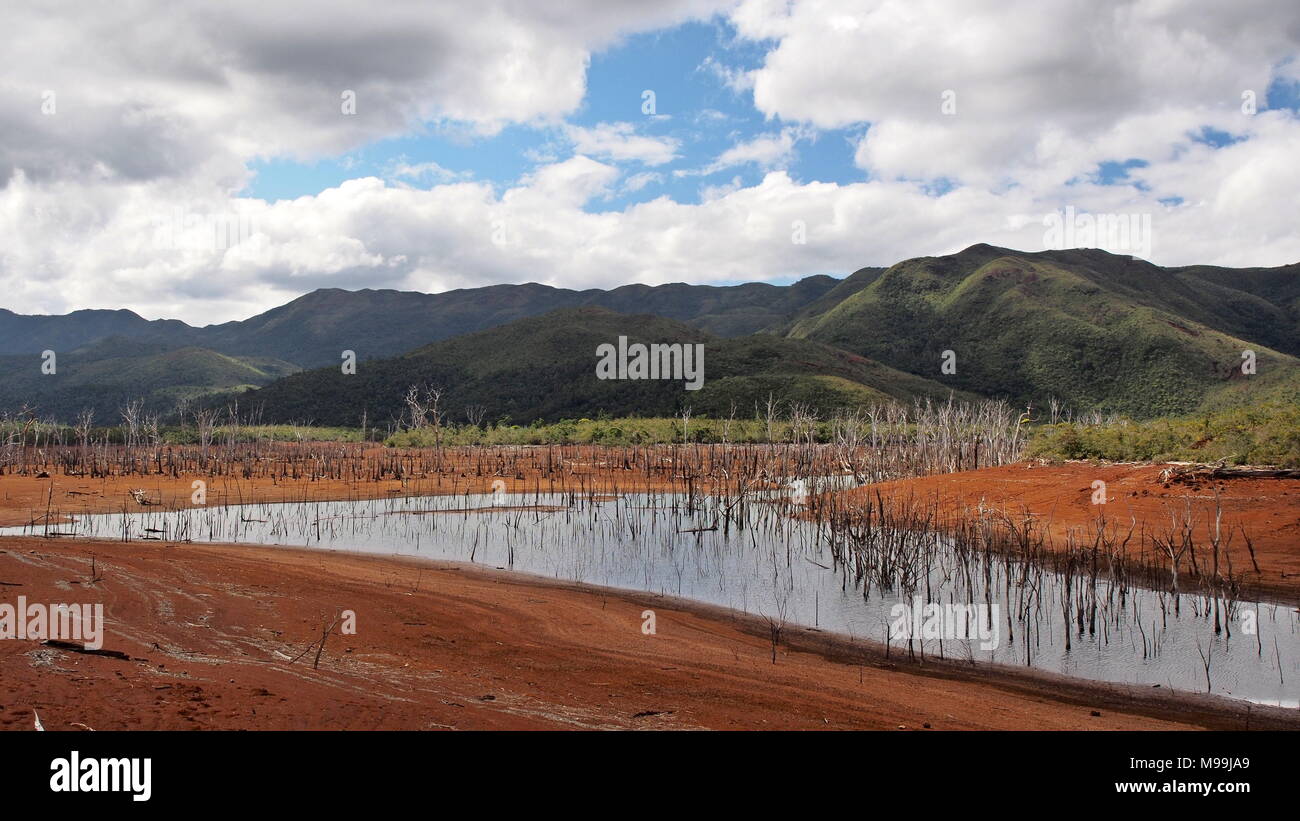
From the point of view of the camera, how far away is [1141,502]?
1733cm

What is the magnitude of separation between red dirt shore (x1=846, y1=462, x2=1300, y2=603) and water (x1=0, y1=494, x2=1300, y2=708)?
5.09 feet

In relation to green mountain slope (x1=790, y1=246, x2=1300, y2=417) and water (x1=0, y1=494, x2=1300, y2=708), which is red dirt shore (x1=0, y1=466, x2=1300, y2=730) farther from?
green mountain slope (x1=790, y1=246, x2=1300, y2=417)

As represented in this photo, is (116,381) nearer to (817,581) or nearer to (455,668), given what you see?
(817,581)

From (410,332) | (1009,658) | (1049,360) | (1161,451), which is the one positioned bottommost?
(1009,658)

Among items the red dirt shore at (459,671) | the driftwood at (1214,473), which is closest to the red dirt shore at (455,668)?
the red dirt shore at (459,671)

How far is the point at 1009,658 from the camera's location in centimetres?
934

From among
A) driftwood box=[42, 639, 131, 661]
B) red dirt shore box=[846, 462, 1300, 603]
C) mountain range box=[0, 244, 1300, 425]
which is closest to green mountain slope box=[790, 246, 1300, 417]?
mountain range box=[0, 244, 1300, 425]

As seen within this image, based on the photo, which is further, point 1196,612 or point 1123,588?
point 1123,588

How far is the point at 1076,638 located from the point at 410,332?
19533 cm

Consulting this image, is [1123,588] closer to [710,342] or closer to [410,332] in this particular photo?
[710,342]

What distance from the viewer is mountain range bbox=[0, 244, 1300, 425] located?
67.4 metres
